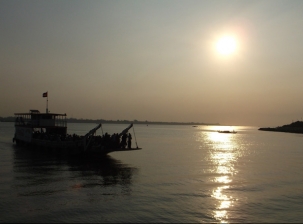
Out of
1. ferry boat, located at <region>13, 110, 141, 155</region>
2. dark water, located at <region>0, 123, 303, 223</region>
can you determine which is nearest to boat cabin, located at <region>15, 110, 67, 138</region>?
ferry boat, located at <region>13, 110, 141, 155</region>

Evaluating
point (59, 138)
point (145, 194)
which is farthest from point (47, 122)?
point (145, 194)

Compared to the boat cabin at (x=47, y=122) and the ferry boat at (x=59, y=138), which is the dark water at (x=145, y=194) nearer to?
the ferry boat at (x=59, y=138)

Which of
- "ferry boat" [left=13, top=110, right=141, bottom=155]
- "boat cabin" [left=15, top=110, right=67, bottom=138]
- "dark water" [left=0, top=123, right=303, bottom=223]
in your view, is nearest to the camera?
"dark water" [left=0, top=123, right=303, bottom=223]

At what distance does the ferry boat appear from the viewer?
119 feet

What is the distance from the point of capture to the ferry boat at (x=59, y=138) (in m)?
36.2

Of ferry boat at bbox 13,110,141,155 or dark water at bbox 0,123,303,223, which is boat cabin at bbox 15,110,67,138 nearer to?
ferry boat at bbox 13,110,141,155

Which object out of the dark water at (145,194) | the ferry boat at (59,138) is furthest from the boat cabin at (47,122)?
the dark water at (145,194)

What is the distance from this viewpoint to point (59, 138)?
41.8 m

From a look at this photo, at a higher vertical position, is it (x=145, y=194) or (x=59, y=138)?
(x=59, y=138)

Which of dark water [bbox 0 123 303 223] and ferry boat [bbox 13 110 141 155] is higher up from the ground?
ferry boat [bbox 13 110 141 155]

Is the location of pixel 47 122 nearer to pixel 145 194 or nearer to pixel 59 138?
pixel 59 138

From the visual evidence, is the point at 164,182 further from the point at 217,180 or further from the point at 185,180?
the point at 217,180

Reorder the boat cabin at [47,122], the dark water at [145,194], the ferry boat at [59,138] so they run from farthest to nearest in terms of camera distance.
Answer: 1. the boat cabin at [47,122]
2. the ferry boat at [59,138]
3. the dark water at [145,194]

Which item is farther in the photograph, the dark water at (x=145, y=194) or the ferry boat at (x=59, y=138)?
the ferry boat at (x=59, y=138)
